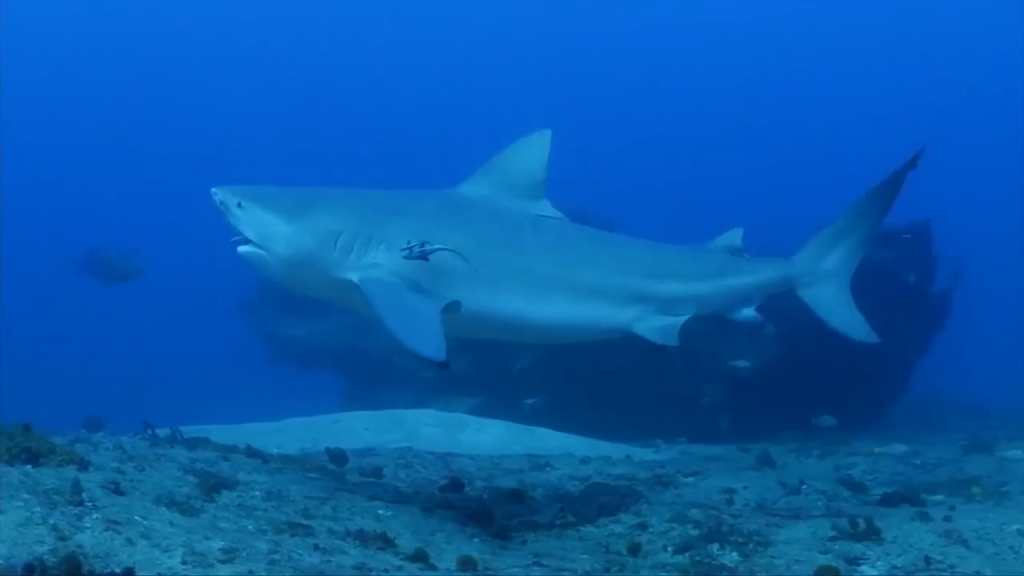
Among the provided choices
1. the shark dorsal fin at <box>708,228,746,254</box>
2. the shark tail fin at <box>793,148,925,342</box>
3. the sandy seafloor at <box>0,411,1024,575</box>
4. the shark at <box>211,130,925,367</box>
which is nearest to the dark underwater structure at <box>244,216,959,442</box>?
the sandy seafloor at <box>0,411,1024,575</box>

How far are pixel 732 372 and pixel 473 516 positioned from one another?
953 cm

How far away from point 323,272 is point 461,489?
209cm

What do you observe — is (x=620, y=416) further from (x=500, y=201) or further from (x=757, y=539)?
(x=757, y=539)

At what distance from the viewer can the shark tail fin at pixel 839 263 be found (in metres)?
8.88

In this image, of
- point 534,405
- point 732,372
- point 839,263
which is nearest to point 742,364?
point 732,372

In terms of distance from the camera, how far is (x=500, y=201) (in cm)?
794

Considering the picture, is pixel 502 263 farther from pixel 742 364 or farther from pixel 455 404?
pixel 455 404

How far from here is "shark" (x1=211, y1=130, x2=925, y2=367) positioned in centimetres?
702

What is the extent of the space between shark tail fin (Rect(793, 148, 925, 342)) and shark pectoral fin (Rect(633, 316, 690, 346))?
5.13 ft

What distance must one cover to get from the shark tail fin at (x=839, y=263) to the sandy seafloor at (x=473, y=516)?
5.40 feet

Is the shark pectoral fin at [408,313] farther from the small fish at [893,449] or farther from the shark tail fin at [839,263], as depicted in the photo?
the small fish at [893,449]

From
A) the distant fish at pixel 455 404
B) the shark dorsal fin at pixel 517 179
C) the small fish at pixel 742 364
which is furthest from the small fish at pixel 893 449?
the shark dorsal fin at pixel 517 179

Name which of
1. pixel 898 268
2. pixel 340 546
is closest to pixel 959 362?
pixel 898 268

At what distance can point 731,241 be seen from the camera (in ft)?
28.8
